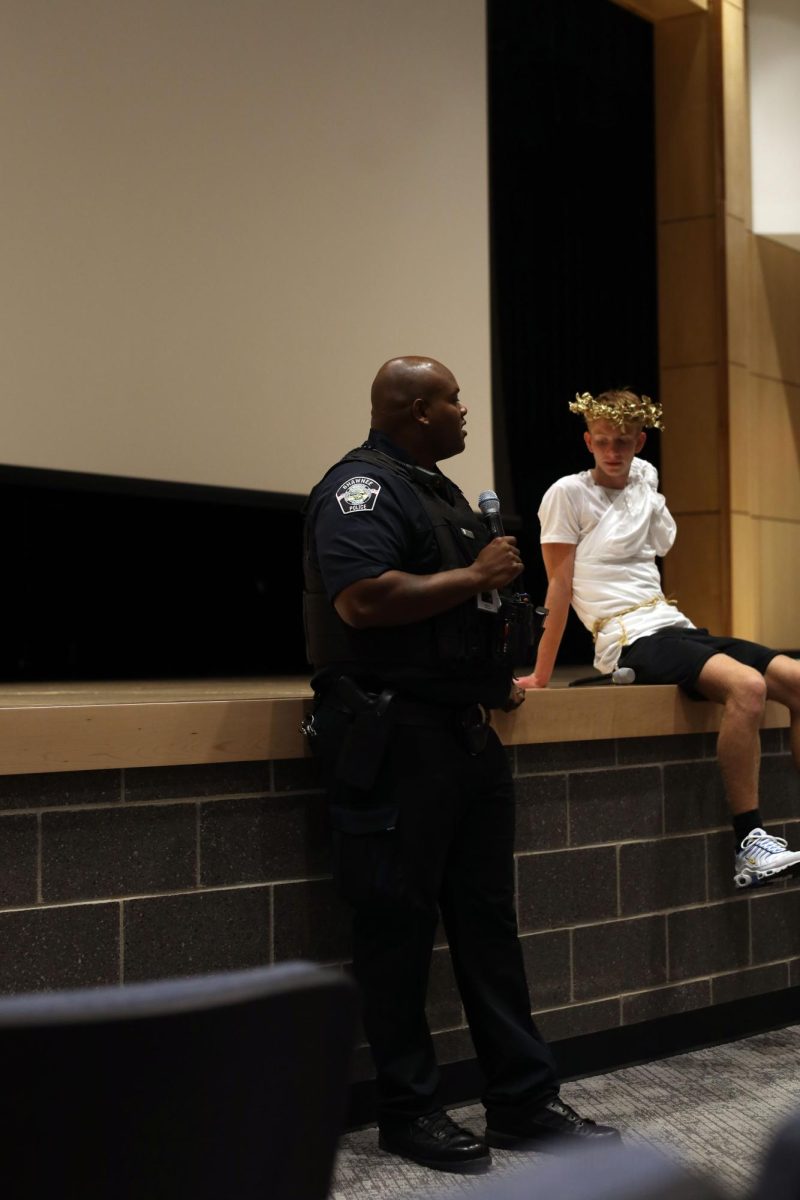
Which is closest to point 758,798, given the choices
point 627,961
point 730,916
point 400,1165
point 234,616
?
point 730,916

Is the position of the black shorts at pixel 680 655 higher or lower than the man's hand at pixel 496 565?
lower

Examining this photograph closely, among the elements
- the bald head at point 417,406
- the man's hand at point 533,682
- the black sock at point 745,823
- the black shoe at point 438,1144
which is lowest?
the black shoe at point 438,1144

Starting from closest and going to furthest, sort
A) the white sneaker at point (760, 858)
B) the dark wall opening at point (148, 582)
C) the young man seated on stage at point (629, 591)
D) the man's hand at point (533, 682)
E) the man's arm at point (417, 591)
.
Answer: the man's arm at point (417, 591) → the white sneaker at point (760, 858) → the man's hand at point (533, 682) → the young man seated on stage at point (629, 591) → the dark wall opening at point (148, 582)

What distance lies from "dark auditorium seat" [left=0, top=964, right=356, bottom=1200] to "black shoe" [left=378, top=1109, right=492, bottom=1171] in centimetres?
214

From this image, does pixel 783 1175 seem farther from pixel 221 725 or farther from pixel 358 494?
pixel 221 725

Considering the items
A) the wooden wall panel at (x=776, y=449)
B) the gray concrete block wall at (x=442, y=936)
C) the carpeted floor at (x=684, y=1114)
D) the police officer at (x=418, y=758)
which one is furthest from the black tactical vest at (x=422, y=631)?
the wooden wall panel at (x=776, y=449)

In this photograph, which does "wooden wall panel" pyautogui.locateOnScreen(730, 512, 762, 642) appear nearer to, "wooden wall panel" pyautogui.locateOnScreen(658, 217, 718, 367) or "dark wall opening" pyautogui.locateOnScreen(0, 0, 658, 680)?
"wooden wall panel" pyautogui.locateOnScreen(658, 217, 718, 367)

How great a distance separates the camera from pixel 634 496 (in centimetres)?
404

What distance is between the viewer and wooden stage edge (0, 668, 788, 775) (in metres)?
2.75

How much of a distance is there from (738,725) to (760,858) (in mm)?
355

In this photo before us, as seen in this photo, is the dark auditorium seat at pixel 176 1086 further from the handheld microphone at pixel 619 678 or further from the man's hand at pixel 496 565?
the handheld microphone at pixel 619 678

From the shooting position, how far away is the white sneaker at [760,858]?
3.63 metres

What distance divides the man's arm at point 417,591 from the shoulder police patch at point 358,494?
5.9 inches

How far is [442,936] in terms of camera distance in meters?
3.38
